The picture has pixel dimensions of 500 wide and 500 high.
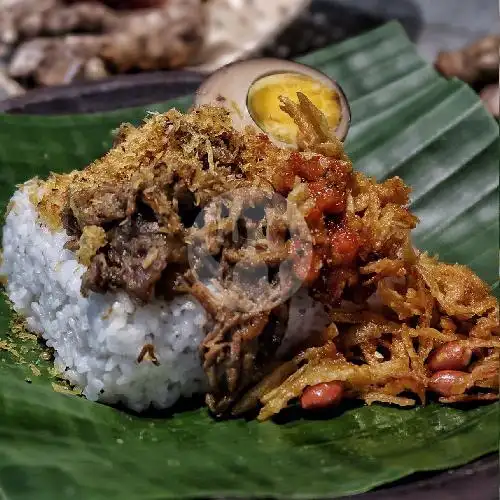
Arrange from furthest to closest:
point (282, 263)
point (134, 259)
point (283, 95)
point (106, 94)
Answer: point (106, 94) → point (283, 95) → point (282, 263) → point (134, 259)

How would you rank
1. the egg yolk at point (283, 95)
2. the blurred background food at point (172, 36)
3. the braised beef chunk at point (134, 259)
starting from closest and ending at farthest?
the braised beef chunk at point (134, 259), the egg yolk at point (283, 95), the blurred background food at point (172, 36)

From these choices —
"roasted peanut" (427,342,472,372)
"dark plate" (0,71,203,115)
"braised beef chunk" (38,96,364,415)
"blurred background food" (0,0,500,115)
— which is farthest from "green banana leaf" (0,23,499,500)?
"blurred background food" (0,0,500,115)

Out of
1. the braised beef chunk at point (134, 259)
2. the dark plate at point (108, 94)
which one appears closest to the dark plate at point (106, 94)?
the dark plate at point (108, 94)

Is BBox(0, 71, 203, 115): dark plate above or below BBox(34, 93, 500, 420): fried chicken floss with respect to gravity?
above

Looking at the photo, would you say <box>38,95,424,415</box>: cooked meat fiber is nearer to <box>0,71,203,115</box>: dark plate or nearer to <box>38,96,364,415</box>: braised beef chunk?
<box>38,96,364,415</box>: braised beef chunk

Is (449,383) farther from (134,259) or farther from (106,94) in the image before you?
(106,94)

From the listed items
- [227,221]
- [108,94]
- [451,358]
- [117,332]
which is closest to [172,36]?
[108,94]

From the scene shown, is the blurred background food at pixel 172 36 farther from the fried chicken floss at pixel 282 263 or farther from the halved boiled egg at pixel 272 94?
the fried chicken floss at pixel 282 263
